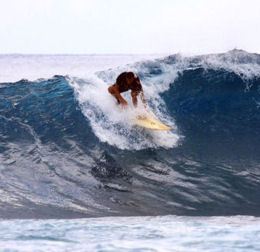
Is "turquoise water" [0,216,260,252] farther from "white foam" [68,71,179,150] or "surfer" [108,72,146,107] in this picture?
"surfer" [108,72,146,107]

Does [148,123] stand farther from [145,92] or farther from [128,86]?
[145,92]

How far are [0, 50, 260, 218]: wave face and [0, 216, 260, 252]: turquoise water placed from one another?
0.59 metres

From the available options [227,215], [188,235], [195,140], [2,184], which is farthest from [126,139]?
[188,235]

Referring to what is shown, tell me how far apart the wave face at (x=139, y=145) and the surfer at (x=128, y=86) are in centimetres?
21

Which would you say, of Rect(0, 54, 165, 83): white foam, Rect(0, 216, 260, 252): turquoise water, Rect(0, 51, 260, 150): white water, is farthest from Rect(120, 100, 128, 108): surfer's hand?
Rect(0, 54, 165, 83): white foam

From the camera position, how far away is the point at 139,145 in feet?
27.3

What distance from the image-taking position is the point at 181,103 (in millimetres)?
10727

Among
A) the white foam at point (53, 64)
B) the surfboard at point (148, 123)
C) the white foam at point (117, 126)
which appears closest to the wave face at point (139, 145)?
the white foam at point (117, 126)

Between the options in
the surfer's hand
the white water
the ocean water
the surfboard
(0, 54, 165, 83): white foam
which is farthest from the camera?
(0, 54, 165, 83): white foam

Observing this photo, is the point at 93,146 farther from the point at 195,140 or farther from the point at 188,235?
the point at 188,235

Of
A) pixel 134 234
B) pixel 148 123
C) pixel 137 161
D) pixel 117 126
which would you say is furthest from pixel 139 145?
pixel 134 234

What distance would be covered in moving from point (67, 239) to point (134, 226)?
0.89 meters

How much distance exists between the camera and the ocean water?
449 centimetres

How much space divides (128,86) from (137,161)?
6.42 ft
